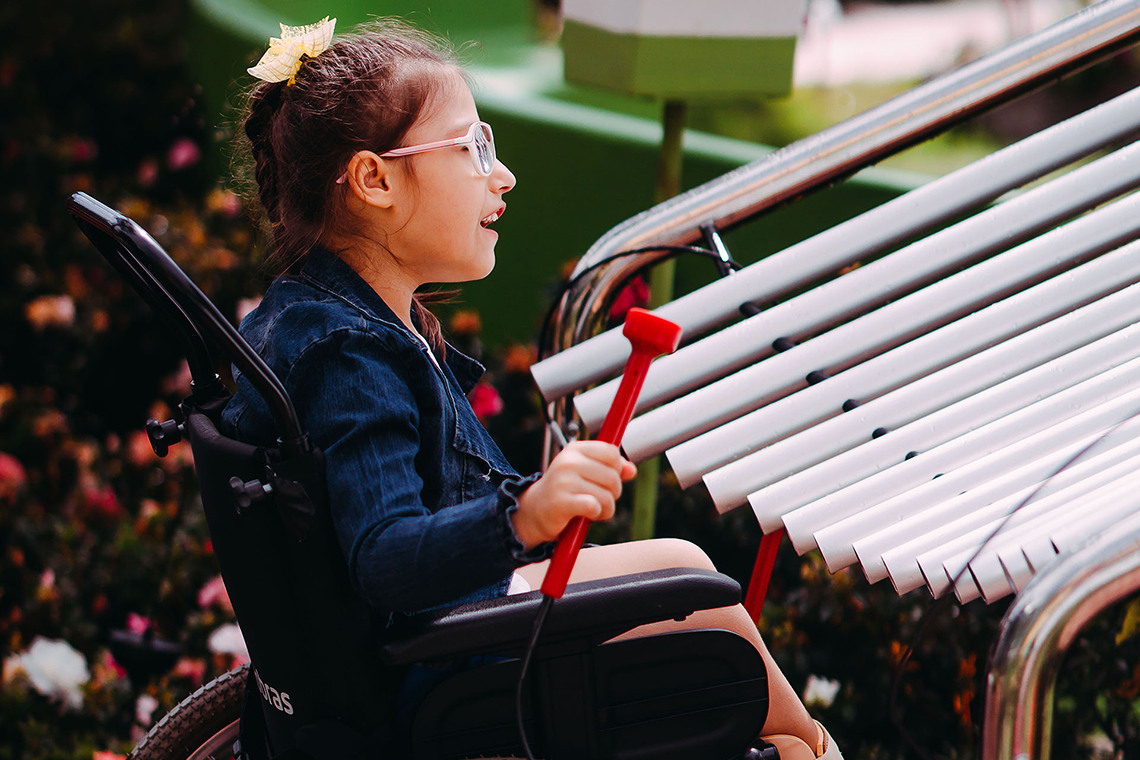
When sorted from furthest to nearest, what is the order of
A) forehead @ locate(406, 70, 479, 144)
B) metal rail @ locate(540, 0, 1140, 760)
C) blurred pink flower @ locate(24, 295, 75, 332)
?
1. blurred pink flower @ locate(24, 295, 75, 332)
2. metal rail @ locate(540, 0, 1140, 760)
3. forehead @ locate(406, 70, 479, 144)

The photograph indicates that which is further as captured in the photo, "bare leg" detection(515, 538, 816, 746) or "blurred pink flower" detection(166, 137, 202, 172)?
"blurred pink flower" detection(166, 137, 202, 172)

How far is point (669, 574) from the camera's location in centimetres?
108

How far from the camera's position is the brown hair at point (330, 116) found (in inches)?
47.5

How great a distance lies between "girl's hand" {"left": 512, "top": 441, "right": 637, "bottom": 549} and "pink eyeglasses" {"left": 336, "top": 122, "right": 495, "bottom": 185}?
14.3 inches

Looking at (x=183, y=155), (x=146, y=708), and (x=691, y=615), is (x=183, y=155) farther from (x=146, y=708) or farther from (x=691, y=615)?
(x=691, y=615)

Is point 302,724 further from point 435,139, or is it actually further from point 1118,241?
point 1118,241

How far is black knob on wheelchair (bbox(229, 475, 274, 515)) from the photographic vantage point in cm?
100

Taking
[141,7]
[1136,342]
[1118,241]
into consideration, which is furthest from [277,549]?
[141,7]

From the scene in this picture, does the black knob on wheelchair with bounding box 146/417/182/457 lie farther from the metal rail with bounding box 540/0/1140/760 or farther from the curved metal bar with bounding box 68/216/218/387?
the metal rail with bounding box 540/0/1140/760

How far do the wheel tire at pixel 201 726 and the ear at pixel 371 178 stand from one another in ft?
1.82

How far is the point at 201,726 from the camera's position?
1388mm

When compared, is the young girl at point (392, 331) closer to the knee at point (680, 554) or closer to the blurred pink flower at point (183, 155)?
the knee at point (680, 554)

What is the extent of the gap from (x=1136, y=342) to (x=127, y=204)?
9.38 ft

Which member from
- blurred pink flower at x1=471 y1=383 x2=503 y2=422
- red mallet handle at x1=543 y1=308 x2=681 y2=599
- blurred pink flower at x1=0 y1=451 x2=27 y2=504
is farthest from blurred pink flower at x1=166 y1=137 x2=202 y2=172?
red mallet handle at x1=543 y1=308 x2=681 y2=599
